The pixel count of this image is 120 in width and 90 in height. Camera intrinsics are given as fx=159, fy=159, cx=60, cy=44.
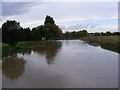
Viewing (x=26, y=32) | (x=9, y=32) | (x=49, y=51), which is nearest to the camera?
(x=9, y=32)

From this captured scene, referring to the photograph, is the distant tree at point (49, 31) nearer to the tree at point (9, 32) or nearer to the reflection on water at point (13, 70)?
the tree at point (9, 32)

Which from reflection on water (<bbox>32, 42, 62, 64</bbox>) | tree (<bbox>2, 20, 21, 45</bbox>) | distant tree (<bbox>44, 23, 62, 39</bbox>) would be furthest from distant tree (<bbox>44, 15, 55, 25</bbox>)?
tree (<bbox>2, 20, 21, 45</bbox>)

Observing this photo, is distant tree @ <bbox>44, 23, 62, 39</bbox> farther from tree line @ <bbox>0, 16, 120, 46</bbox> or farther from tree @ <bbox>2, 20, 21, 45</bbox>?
tree @ <bbox>2, 20, 21, 45</bbox>

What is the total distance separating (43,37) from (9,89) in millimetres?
46905

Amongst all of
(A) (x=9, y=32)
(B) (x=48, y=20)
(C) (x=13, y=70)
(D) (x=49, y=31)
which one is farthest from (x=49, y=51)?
(B) (x=48, y=20)

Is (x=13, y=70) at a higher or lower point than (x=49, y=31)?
lower

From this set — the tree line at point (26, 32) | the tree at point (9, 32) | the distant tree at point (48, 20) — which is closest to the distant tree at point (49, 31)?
the tree line at point (26, 32)

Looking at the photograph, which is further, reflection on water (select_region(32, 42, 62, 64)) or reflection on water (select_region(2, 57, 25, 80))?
reflection on water (select_region(32, 42, 62, 64))

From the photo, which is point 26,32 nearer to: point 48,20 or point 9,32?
point 9,32

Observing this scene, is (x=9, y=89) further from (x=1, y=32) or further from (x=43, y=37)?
(x=43, y=37)

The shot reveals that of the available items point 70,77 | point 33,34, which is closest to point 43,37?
point 33,34

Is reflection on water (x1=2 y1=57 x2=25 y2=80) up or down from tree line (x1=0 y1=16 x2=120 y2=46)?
down

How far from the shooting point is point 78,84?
6.73 metres

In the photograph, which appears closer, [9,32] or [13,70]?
[13,70]
